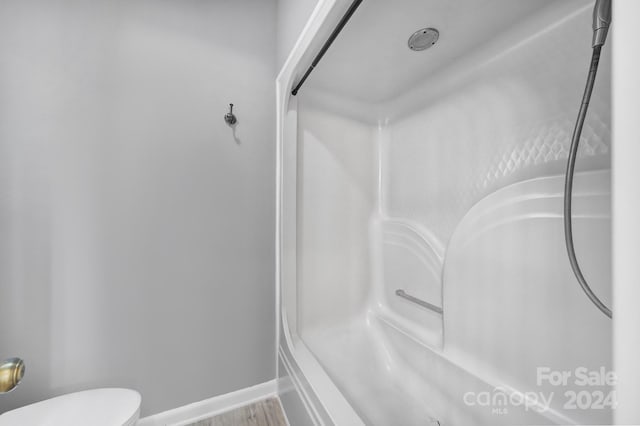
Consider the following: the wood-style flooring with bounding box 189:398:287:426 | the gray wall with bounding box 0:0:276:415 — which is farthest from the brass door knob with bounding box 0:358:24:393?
the wood-style flooring with bounding box 189:398:287:426

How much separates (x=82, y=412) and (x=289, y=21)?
1765 mm

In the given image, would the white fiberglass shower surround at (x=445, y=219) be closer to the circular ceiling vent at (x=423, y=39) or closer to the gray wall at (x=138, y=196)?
the circular ceiling vent at (x=423, y=39)

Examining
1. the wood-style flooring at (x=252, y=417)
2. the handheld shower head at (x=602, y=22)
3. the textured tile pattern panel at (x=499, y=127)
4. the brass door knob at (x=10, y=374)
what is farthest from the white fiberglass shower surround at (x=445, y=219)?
the brass door knob at (x=10, y=374)

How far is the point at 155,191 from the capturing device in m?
1.18

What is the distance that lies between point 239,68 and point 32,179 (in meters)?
1.00

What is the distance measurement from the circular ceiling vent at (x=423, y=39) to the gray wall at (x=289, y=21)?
0.46 m

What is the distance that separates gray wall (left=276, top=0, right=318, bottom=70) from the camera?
3.46 feet

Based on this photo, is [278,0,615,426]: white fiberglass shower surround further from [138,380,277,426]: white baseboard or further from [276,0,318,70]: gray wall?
[138,380,277,426]: white baseboard

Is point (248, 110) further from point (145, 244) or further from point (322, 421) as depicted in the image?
point (322, 421)

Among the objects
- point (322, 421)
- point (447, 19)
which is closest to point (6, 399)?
point (322, 421)

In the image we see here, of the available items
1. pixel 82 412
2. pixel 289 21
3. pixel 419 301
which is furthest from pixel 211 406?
pixel 289 21

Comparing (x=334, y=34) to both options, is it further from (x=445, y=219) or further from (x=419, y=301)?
(x=419, y=301)

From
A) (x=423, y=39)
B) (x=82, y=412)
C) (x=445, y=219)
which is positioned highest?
(x=423, y=39)

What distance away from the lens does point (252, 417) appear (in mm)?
1276
